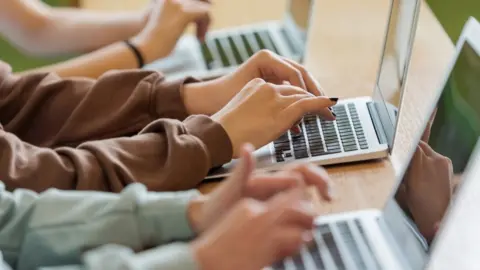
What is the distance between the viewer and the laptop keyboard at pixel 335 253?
65 centimetres

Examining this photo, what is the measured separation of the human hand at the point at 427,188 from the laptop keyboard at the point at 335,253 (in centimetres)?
6

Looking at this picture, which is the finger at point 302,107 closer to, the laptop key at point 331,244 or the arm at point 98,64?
the laptop key at point 331,244

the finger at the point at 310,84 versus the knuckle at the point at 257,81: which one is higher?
the knuckle at the point at 257,81

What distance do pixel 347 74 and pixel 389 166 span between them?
0.30 m

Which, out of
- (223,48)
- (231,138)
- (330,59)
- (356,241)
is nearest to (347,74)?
(330,59)

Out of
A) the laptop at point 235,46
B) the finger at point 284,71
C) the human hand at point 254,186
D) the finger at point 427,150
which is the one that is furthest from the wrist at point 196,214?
the laptop at point 235,46

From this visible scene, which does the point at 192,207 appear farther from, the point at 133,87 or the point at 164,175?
the point at 133,87

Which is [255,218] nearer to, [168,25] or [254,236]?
[254,236]

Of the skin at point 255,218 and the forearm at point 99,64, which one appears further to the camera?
the forearm at point 99,64

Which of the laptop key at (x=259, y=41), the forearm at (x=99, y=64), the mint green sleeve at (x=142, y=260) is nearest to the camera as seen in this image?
the mint green sleeve at (x=142, y=260)

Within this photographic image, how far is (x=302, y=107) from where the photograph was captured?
0.85 metres

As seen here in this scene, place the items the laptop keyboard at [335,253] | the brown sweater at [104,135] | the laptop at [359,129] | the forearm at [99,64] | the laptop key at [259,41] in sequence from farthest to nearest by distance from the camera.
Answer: the laptop key at [259,41], the forearm at [99,64], the laptop at [359,129], the brown sweater at [104,135], the laptop keyboard at [335,253]

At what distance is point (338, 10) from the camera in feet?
4.52

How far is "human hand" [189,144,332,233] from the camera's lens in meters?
0.61
